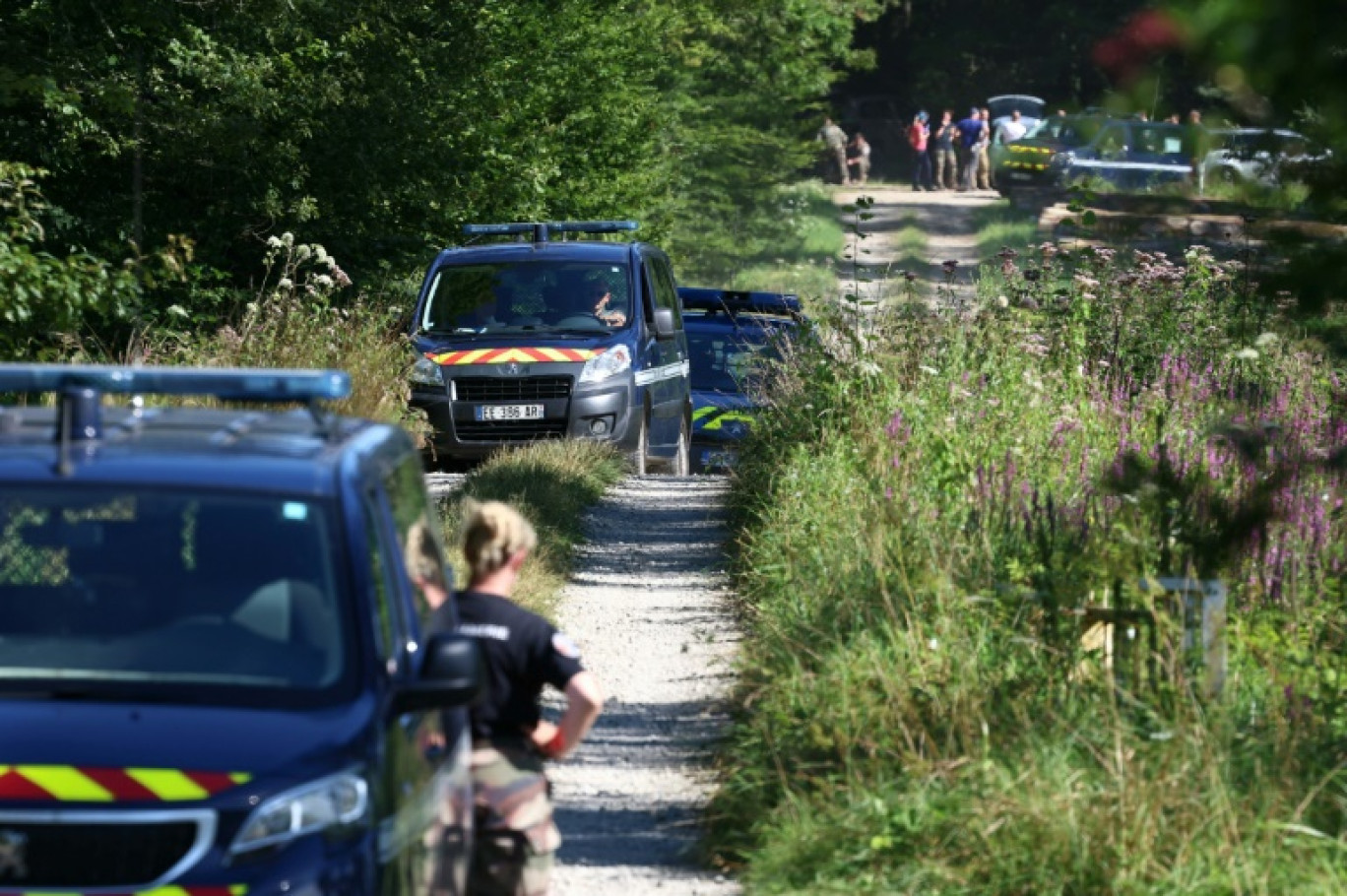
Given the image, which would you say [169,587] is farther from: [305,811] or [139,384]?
[305,811]

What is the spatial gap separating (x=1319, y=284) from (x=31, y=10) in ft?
51.8

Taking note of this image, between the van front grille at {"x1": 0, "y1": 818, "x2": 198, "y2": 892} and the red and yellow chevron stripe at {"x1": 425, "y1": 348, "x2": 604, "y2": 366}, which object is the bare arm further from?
the red and yellow chevron stripe at {"x1": 425, "y1": 348, "x2": 604, "y2": 366}

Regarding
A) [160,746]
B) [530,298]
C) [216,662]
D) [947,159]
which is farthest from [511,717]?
[947,159]

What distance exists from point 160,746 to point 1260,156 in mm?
3051

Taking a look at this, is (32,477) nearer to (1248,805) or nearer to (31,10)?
(1248,805)

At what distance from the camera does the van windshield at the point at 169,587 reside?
5086 mm

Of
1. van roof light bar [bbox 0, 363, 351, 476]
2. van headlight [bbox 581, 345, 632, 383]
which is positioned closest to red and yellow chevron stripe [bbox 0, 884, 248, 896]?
van roof light bar [bbox 0, 363, 351, 476]

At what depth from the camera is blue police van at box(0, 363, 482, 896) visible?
4617 mm

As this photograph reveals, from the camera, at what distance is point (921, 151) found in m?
64.4

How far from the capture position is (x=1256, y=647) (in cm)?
830

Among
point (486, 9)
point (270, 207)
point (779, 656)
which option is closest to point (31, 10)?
point (270, 207)

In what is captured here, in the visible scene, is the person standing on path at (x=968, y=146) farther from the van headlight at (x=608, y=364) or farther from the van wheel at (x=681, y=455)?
the van headlight at (x=608, y=364)

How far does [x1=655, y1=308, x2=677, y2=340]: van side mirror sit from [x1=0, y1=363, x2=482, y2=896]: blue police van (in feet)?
40.4

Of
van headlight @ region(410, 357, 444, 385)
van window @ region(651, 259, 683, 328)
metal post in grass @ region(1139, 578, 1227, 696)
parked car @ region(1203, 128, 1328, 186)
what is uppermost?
parked car @ region(1203, 128, 1328, 186)
